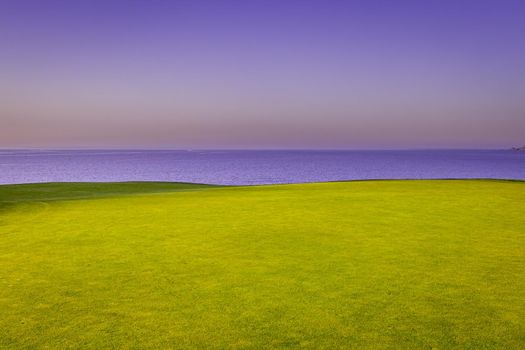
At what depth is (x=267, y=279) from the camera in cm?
846

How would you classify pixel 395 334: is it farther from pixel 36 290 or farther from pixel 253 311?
pixel 36 290

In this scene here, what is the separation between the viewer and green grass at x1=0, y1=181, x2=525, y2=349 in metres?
6.13

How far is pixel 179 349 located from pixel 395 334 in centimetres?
303

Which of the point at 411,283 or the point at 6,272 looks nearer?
the point at 411,283

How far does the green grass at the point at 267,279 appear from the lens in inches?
241

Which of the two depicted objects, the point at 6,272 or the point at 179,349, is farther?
the point at 6,272

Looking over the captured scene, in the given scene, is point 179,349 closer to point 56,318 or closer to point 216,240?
point 56,318

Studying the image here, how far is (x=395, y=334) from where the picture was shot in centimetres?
610

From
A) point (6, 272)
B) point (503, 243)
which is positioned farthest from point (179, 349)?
point (503, 243)

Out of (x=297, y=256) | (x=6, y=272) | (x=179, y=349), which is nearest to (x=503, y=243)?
(x=297, y=256)

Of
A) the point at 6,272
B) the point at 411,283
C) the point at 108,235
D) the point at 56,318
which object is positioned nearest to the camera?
the point at 56,318

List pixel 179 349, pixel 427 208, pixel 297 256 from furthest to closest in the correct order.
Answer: pixel 427 208 → pixel 297 256 → pixel 179 349

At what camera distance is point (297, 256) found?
1025 centimetres

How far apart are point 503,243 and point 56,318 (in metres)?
10.6
